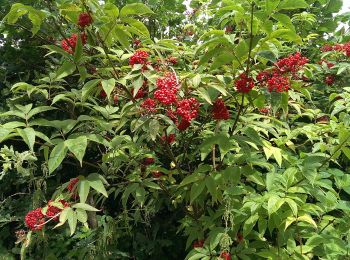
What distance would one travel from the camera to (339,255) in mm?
2379

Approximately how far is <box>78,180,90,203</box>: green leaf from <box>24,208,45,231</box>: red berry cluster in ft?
0.87

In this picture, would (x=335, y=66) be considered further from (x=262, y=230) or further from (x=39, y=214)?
(x=39, y=214)

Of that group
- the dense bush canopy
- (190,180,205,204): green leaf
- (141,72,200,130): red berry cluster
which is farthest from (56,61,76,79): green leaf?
(190,180,205,204): green leaf

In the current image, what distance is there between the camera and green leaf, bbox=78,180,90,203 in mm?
2097

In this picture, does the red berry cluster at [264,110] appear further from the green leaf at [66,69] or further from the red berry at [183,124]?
the green leaf at [66,69]

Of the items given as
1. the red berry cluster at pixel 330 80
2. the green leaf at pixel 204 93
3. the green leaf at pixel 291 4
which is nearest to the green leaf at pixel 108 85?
the green leaf at pixel 204 93

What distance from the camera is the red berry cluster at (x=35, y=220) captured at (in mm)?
2111

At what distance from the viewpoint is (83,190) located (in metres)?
2.11

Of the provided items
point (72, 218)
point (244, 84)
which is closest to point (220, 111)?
point (244, 84)

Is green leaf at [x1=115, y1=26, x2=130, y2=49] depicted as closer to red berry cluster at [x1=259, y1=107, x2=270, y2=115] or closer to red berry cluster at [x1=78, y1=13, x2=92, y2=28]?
red berry cluster at [x1=78, y1=13, x2=92, y2=28]

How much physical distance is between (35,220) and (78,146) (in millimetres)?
533

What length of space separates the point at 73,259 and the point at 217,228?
168 centimetres

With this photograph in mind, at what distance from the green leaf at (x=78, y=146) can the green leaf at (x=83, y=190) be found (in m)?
0.26

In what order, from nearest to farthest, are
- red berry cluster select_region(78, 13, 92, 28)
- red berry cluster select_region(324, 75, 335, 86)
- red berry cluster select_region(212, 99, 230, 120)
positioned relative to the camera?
red berry cluster select_region(78, 13, 92, 28) < red berry cluster select_region(212, 99, 230, 120) < red berry cluster select_region(324, 75, 335, 86)
